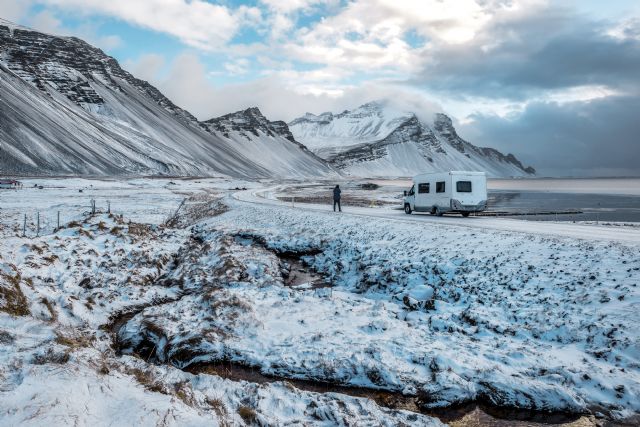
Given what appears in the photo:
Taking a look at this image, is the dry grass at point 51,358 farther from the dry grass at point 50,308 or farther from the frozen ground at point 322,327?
the dry grass at point 50,308

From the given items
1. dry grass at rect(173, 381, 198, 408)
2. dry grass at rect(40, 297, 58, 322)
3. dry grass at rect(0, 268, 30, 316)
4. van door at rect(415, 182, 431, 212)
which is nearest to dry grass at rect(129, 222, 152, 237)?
dry grass at rect(40, 297, 58, 322)

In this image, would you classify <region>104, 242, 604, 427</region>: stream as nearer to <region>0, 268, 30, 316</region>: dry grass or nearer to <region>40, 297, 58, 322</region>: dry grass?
<region>40, 297, 58, 322</region>: dry grass

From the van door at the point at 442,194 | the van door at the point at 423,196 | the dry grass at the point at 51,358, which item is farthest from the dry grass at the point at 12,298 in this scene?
the van door at the point at 423,196

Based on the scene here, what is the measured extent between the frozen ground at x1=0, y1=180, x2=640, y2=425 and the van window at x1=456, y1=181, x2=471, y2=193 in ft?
27.5

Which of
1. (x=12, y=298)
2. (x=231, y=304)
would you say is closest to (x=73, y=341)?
(x=12, y=298)

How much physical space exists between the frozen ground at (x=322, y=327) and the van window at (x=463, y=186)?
8.37 m

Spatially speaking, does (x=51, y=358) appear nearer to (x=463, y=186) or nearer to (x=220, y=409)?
(x=220, y=409)

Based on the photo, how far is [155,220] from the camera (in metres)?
32.1

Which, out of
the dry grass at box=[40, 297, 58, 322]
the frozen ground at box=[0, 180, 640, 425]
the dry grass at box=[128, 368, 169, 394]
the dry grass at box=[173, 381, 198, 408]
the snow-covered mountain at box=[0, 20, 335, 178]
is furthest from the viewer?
the snow-covered mountain at box=[0, 20, 335, 178]

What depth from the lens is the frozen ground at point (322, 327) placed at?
7.19 metres

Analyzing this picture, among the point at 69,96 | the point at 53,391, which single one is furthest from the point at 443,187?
the point at 69,96

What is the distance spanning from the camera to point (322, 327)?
11617mm

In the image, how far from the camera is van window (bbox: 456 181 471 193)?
1079 inches

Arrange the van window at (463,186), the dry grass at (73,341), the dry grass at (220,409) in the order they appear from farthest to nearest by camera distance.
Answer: the van window at (463,186)
the dry grass at (73,341)
the dry grass at (220,409)
